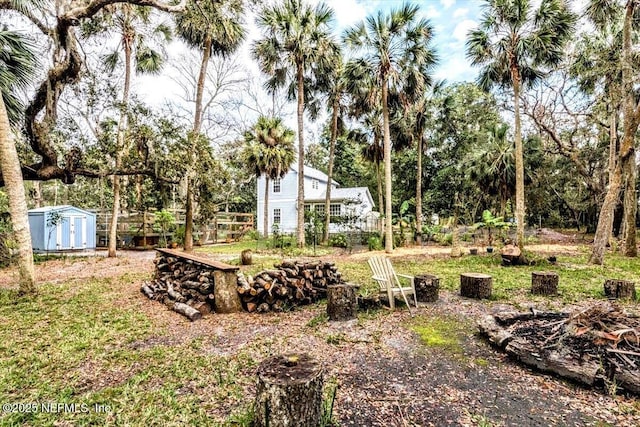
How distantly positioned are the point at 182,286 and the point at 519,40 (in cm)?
Answer: 1196

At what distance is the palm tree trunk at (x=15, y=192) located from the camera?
563 cm

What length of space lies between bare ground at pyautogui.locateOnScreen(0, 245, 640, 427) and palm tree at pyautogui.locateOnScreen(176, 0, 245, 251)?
6397 mm

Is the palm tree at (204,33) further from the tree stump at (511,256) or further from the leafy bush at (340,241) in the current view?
the tree stump at (511,256)

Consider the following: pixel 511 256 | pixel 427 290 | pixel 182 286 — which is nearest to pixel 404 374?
pixel 427 290

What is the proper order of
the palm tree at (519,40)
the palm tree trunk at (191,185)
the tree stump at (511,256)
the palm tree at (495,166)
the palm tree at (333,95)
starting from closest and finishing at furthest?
the palm tree at (519,40) < the tree stump at (511,256) < the palm tree trunk at (191,185) < the palm tree at (333,95) < the palm tree at (495,166)

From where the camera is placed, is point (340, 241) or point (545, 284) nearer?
point (545, 284)

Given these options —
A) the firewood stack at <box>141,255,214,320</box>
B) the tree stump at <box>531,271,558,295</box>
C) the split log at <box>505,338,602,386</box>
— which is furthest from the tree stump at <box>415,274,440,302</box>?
the firewood stack at <box>141,255,214,320</box>

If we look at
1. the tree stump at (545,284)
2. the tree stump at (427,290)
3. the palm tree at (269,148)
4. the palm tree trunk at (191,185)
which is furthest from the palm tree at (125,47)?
the tree stump at (545,284)

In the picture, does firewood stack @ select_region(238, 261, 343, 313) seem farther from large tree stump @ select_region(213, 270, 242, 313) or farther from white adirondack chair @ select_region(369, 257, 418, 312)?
white adirondack chair @ select_region(369, 257, 418, 312)

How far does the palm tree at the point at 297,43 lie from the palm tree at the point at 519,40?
6.26m

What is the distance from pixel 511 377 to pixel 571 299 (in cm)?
390

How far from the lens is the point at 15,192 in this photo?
5719mm

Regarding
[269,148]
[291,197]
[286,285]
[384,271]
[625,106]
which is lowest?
[286,285]

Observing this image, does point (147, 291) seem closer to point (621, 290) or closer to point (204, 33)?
point (621, 290)
